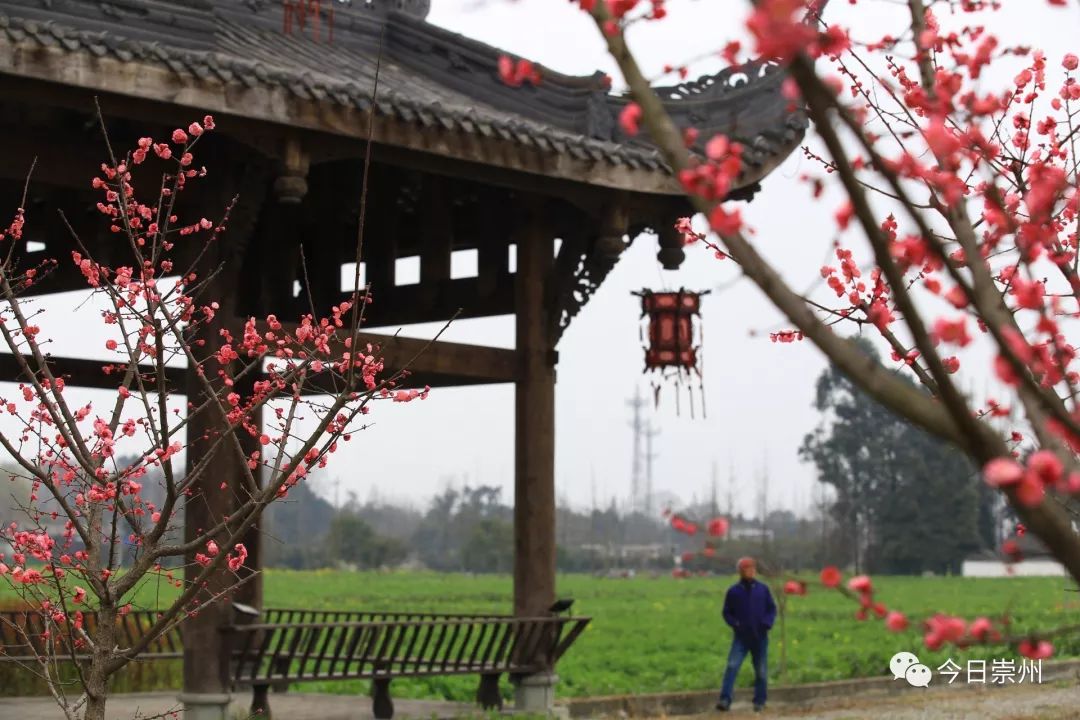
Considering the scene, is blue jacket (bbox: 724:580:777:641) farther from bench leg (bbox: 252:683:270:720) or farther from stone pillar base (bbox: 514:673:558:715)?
bench leg (bbox: 252:683:270:720)

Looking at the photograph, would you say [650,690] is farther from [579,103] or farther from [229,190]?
[229,190]

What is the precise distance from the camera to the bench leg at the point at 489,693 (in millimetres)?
10289

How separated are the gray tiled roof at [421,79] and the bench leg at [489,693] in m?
3.63

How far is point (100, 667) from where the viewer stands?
16.8ft

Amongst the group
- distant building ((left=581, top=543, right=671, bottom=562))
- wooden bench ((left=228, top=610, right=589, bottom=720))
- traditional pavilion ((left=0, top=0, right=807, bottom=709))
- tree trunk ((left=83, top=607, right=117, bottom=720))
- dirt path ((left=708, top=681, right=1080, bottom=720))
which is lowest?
dirt path ((left=708, top=681, right=1080, bottom=720))

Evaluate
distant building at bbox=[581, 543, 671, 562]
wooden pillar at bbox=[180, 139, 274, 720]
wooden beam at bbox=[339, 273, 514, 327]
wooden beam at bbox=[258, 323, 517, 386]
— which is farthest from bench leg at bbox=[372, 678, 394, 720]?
distant building at bbox=[581, 543, 671, 562]

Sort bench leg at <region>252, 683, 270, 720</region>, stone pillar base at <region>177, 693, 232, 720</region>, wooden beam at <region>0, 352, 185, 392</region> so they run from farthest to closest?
wooden beam at <region>0, 352, 185, 392</region>, bench leg at <region>252, 683, 270, 720</region>, stone pillar base at <region>177, 693, 232, 720</region>

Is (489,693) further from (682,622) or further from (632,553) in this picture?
(632,553)

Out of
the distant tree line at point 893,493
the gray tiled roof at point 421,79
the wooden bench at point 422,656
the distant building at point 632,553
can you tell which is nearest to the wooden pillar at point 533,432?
the wooden bench at point 422,656

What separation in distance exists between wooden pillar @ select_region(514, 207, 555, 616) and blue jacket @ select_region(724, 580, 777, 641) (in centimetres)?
207

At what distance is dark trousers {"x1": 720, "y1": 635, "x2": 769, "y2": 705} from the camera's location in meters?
11.6

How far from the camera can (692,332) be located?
424 inches

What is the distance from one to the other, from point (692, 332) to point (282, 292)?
329cm

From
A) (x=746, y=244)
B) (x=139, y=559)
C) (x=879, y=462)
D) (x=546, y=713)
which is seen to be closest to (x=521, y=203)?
(x=546, y=713)
